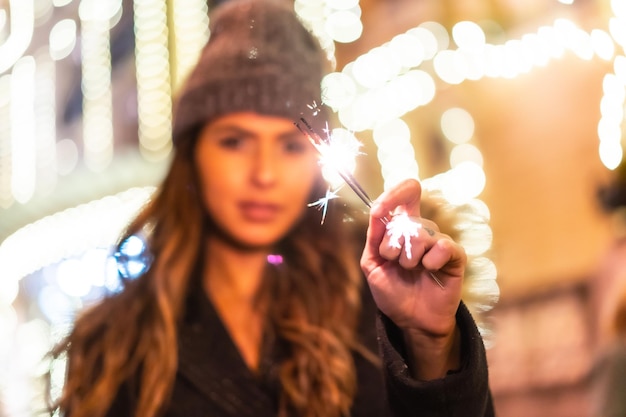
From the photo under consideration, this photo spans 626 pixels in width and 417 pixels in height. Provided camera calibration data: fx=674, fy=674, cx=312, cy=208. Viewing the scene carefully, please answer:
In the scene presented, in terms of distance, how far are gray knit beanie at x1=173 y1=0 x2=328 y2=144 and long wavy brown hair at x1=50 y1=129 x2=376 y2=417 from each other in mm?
96

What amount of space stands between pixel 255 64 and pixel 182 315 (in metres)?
0.34

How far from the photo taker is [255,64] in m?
0.80

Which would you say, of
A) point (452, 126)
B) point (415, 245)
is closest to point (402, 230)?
point (415, 245)

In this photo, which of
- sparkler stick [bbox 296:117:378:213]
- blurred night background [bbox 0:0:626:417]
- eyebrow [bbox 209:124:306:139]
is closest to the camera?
sparkler stick [bbox 296:117:378:213]

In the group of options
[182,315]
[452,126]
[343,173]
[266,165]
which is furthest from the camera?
[452,126]

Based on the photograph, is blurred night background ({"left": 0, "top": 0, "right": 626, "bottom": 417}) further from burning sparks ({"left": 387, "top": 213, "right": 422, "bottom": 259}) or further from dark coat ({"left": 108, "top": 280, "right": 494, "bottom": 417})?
burning sparks ({"left": 387, "top": 213, "right": 422, "bottom": 259})

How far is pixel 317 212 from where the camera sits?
0.89 m

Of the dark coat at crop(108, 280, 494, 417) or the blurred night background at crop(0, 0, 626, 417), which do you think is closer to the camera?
the dark coat at crop(108, 280, 494, 417)

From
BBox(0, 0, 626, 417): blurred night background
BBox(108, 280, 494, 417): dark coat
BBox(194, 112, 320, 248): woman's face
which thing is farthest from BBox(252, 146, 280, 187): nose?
BBox(0, 0, 626, 417): blurred night background

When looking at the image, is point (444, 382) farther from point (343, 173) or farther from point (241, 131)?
point (241, 131)

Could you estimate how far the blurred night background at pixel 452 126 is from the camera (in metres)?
1.88

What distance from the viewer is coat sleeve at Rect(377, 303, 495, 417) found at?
1.69 ft

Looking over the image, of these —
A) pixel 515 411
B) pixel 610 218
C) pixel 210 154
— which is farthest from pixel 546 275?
pixel 210 154

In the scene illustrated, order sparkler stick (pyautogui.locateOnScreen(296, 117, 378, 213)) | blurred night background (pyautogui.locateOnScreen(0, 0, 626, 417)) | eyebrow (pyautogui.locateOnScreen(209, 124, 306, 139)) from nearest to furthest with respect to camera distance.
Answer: sparkler stick (pyautogui.locateOnScreen(296, 117, 378, 213)) < eyebrow (pyautogui.locateOnScreen(209, 124, 306, 139)) < blurred night background (pyautogui.locateOnScreen(0, 0, 626, 417))
